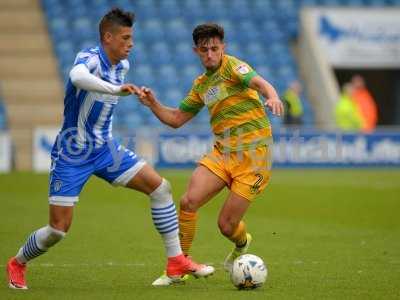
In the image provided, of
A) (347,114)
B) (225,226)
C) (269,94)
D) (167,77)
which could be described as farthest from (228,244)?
(167,77)

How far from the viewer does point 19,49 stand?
2758 cm

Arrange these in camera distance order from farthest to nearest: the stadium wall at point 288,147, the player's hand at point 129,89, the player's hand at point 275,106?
the stadium wall at point 288,147, the player's hand at point 275,106, the player's hand at point 129,89

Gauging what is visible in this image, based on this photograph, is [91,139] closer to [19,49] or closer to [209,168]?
[209,168]

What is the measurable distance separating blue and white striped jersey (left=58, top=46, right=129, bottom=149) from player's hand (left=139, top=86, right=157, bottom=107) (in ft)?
0.77

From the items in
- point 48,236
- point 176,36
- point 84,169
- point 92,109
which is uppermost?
point 92,109

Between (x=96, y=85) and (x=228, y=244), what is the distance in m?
4.17

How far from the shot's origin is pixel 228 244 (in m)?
11.4

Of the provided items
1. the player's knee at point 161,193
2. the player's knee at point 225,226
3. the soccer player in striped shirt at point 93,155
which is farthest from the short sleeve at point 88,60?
the player's knee at point 225,226

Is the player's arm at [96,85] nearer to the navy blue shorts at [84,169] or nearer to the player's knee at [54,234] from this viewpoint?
the navy blue shorts at [84,169]

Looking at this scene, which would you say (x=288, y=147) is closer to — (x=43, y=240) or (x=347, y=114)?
(x=347, y=114)

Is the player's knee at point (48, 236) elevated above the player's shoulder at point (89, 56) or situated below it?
below

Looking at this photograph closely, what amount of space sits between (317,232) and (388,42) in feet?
58.6

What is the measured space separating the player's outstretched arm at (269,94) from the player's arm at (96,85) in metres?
1.02

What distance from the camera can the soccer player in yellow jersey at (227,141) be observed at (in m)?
8.58
